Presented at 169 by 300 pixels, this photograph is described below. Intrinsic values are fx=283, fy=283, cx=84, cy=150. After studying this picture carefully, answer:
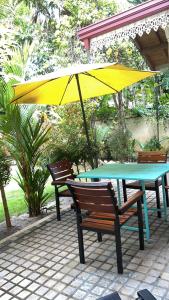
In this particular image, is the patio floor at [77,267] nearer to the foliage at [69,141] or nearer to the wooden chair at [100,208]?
the wooden chair at [100,208]

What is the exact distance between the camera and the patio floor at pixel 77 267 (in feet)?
9.12

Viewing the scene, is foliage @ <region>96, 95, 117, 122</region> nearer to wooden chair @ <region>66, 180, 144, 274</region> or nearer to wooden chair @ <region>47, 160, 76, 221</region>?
wooden chair @ <region>47, 160, 76, 221</region>

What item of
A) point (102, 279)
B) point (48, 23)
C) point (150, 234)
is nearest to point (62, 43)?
point (48, 23)

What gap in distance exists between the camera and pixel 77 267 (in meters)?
3.24

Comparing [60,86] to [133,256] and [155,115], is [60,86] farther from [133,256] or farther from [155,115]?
[155,115]

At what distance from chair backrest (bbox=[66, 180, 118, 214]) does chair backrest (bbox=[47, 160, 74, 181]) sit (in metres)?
1.67

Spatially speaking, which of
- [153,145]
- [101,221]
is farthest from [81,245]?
[153,145]

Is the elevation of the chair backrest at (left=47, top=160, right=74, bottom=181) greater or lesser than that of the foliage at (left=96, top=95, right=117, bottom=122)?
lesser

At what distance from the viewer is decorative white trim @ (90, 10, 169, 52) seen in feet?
15.9

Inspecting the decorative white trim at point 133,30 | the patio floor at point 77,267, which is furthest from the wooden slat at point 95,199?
the decorative white trim at point 133,30

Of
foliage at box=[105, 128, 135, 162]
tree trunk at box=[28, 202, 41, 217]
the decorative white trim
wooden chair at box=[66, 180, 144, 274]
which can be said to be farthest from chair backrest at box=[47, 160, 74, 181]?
foliage at box=[105, 128, 135, 162]

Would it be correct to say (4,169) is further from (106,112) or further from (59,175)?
(106,112)

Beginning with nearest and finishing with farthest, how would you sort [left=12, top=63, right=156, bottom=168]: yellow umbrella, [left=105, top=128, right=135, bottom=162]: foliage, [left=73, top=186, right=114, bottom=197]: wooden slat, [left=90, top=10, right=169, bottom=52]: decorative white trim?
[left=73, top=186, right=114, bottom=197]: wooden slat
[left=12, top=63, right=156, bottom=168]: yellow umbrella
[left=90, top=10, right=169, bottom=52]: decorative white trim
[left=105, top=128, right=135, bottom=162]: foliage

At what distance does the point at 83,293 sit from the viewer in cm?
274
